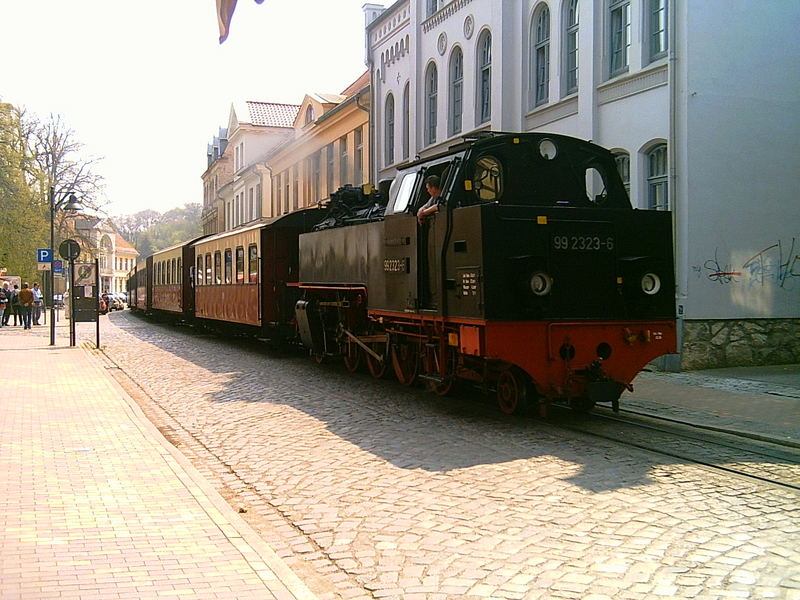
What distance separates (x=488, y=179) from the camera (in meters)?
9.62

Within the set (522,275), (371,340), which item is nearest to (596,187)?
(522,275)

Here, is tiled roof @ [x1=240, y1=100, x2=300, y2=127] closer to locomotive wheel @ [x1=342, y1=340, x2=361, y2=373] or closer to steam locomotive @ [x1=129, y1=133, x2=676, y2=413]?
locomotive wheel @ [x1=342, y1=340, x2=361, y2=373]

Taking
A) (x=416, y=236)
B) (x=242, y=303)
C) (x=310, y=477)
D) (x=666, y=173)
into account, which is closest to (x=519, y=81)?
(x=666, y=173)

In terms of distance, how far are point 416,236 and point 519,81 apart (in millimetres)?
10829

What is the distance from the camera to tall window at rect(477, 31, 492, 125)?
2147 centimetres

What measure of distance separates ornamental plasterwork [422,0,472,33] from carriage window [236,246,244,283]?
8559 millimetres

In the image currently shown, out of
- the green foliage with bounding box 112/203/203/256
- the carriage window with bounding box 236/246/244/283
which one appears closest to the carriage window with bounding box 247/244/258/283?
the carriage window with bounding box 236/246/244/283

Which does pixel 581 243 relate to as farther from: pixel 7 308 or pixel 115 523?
pixel 7 308

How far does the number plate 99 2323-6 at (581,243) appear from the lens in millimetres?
8828

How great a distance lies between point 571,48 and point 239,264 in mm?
8789

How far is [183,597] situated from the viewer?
407 centimetres

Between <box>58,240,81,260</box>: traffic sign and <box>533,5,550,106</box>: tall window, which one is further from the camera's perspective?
<box>58,240,81,260</box>: traffic sign

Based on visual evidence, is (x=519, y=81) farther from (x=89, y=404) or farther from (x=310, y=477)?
(x=310, y=477)

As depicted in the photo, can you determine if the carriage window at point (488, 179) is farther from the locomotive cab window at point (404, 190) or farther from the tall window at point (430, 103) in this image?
the tall window at point (430, 103)
